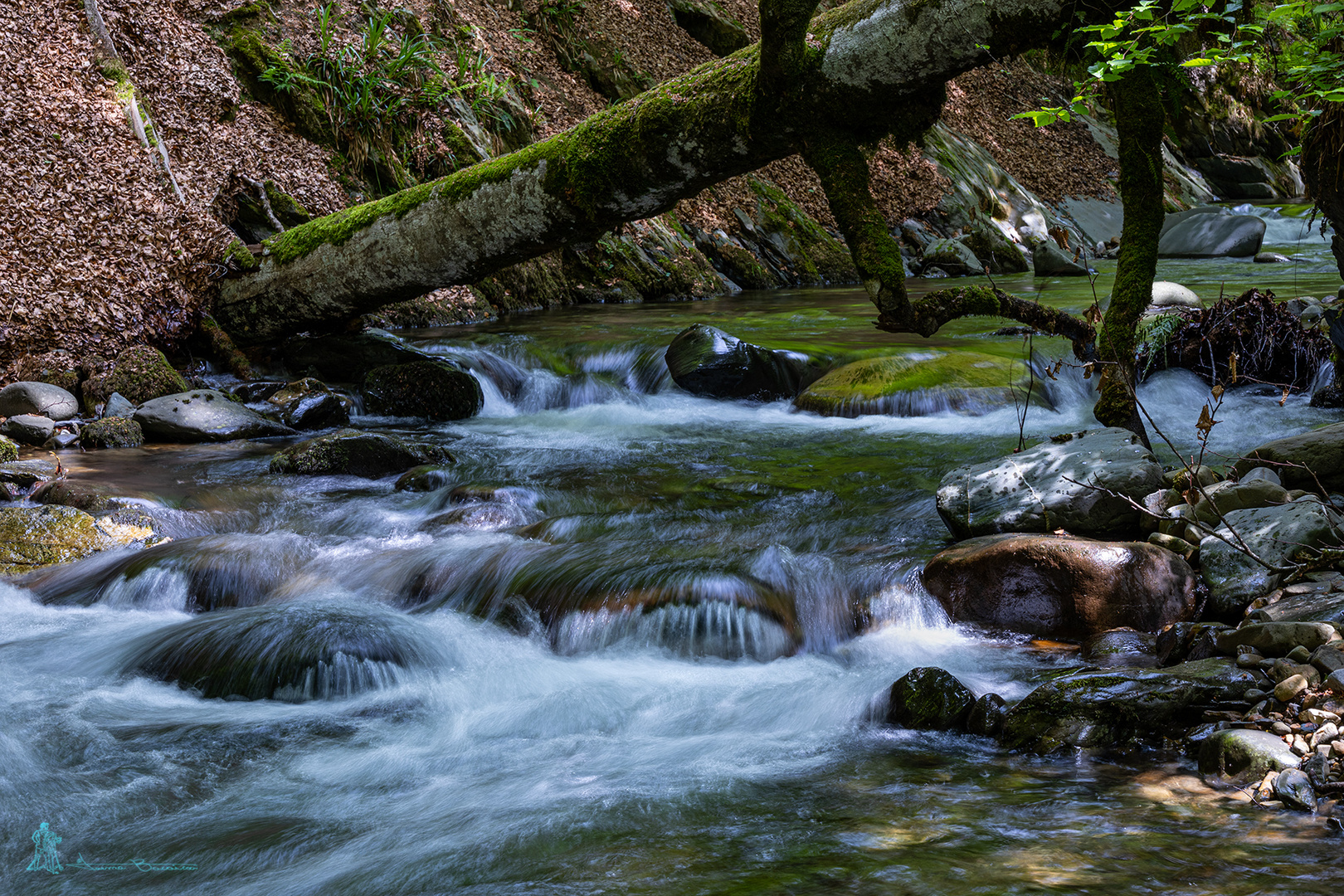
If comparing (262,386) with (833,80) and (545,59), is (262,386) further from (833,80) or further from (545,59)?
(545,59)

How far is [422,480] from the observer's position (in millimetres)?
6398

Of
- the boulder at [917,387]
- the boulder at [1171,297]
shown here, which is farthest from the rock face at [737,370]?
the boulder at [1171,297]

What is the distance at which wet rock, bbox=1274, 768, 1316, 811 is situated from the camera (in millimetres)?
2400

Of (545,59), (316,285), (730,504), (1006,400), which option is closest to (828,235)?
(545,59)

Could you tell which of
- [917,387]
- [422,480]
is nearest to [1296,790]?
[422,480]

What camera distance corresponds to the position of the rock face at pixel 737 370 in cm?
893

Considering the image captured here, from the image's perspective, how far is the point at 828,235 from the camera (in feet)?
60.8

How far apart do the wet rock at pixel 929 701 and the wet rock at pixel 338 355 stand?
686 cm

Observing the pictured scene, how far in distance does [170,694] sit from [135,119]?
23.6ft

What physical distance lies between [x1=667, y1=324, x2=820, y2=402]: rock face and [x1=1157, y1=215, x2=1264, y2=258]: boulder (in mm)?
10535

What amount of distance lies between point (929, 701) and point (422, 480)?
13.7ft

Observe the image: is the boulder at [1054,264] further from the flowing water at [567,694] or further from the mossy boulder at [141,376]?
the mossy boulder at [141,376]

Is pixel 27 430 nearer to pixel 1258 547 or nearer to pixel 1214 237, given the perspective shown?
pixel 1258 547

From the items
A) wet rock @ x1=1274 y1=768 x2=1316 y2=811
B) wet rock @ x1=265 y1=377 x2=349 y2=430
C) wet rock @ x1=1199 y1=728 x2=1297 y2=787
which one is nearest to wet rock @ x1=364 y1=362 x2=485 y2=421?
Answer: wet rock @ x1=265 y1=377 x2=349 y2=430
